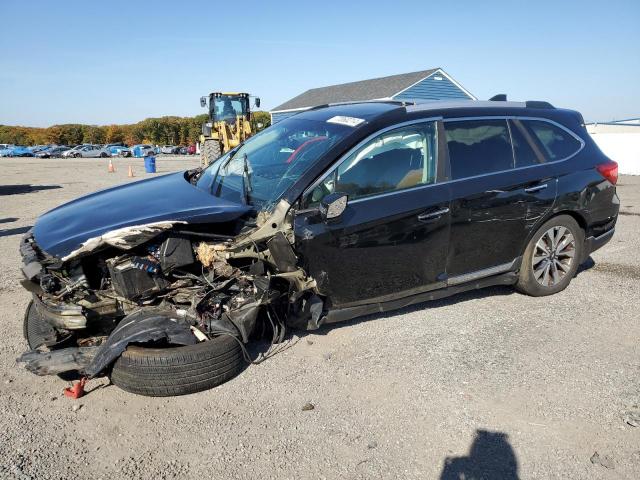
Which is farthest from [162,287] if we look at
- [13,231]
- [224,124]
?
[224,124]

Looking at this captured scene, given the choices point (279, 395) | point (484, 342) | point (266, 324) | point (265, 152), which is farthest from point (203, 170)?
point (484, 342)

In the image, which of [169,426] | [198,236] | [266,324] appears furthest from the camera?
[266,324]

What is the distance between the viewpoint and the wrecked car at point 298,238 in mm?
3018

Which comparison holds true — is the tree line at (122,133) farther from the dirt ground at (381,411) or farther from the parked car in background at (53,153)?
the dirt ground at (381,411)

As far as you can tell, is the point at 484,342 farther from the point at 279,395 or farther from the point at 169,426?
the point at 169,426

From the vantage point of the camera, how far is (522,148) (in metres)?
4.23

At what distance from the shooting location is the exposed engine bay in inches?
116

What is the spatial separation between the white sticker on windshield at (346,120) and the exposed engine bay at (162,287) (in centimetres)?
93

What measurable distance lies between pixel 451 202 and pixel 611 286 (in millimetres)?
2432

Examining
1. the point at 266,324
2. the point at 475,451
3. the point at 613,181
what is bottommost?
the point at 475,451

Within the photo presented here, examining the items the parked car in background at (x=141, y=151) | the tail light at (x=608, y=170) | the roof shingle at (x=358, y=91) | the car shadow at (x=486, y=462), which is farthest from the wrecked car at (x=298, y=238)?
the parked car in background at (x=141, y=151)

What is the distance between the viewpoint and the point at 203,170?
187 inches

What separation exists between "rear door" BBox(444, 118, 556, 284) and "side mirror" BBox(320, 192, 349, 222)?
1.04 meters

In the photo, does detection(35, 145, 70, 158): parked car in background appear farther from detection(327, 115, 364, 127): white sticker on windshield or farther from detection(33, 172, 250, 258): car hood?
detection(327, 115, 364, 127): white sticker on windshield
